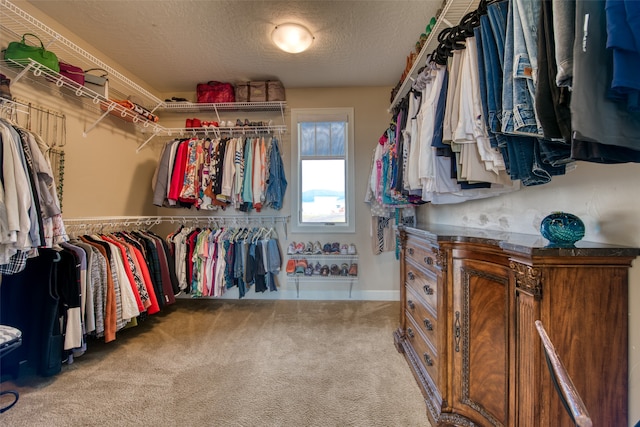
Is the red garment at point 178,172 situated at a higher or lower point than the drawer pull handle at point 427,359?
higher

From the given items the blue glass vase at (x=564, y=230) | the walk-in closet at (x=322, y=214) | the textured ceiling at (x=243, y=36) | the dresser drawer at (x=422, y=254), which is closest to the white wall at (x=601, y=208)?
the walk-in closet at (x=322, y=214)

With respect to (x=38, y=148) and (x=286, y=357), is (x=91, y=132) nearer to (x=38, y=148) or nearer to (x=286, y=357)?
(x=38, y=148)

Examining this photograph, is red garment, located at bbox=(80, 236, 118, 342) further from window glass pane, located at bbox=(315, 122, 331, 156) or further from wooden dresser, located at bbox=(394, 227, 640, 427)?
window glass pane, located at bbox=(315, 122, 331, 156)

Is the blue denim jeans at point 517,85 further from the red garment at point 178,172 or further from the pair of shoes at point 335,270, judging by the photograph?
the red garment at point 178,172

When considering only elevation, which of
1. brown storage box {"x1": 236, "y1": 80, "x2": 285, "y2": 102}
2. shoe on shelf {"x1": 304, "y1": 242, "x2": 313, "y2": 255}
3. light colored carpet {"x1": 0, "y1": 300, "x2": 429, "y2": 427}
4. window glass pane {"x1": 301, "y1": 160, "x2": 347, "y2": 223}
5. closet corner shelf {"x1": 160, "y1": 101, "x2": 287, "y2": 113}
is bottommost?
light colored carpet {"x1": 0, "y1": 300, "x2": 429, "y2": 427}

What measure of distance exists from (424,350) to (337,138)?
2422mm

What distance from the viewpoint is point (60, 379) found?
64.3 inches

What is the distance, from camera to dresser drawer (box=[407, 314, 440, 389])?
1329 millimetres

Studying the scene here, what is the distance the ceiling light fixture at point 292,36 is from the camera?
200 cm

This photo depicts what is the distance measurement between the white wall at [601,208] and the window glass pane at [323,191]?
190 cm

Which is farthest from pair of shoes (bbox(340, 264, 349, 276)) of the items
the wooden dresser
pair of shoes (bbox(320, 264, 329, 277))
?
the wooden dresser

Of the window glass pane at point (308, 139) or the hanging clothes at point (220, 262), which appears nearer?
the hanging clothes at point (220, 262)

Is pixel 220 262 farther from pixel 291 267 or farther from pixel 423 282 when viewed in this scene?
pixel 423 282

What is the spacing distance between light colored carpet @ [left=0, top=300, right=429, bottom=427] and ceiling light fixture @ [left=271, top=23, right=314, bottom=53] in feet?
7.89
